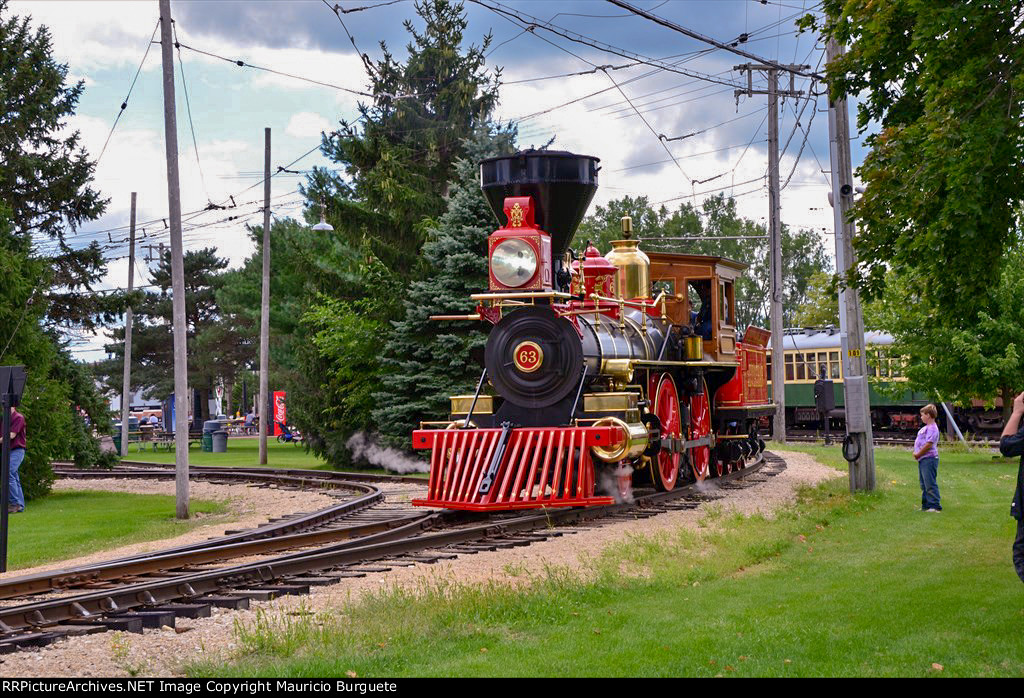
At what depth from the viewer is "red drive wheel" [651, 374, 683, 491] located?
52.6 feet

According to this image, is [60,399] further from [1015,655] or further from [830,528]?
[1015,655]

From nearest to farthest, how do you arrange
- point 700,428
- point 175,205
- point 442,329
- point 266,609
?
point 266,609 < point 175,205 < point 700,428 < point 442,329

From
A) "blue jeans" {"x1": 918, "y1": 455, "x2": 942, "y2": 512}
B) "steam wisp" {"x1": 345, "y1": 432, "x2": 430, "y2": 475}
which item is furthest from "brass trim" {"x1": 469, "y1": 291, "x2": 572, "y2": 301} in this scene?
"steam wisp" {"x1": 345, "y1": 432, "x2": 430, "y2": 475}

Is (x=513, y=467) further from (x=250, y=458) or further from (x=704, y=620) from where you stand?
(x=250, y=458)

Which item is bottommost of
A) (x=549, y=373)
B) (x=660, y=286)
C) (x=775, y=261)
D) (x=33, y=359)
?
(x=549, y=373)

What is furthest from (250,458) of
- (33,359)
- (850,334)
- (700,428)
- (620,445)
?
(620,445)

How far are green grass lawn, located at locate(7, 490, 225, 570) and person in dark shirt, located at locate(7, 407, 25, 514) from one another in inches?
8.8

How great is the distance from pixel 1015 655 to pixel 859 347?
10619 mm

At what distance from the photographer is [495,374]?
1431cm

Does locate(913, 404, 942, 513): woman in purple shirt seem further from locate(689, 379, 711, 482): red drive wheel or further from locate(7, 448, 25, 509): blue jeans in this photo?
locate(7, 448, 25, 509): blue jeans

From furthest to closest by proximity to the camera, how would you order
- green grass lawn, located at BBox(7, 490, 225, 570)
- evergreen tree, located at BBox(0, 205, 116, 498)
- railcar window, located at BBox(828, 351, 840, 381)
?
railcar window, located at BBox(828, 351, 840, 381), evergreen tree, located at BBox(0, 205, 116, 498), green grass lawn, located at BBox(7, 490, 225, 570)

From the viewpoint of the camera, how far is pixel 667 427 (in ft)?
53.4

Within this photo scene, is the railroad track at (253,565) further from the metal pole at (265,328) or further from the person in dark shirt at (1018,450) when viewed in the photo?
the metal pole at (265,328)

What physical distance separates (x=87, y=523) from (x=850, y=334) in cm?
1162
